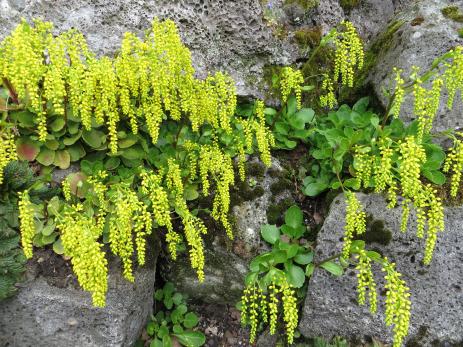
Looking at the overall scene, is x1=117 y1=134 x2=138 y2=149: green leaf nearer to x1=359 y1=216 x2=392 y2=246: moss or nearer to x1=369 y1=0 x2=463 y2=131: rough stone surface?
x1=359 y1=216 x2=392 y2=246: moss

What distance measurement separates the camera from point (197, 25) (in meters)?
4.73

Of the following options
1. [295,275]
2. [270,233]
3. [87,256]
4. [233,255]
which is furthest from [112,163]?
[295,275]

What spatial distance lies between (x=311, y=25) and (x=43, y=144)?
3416 mm

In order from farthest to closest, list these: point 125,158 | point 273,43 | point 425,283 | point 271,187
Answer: point 273,43 → point 271,187 → point 125,158 → point 425,283

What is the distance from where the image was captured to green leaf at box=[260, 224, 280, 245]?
4.23 meters

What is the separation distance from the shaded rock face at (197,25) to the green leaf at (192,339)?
2623 mm

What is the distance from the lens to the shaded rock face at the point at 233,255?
14.2ft

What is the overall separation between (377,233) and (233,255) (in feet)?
4.68

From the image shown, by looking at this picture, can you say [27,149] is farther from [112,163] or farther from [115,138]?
[115,138]

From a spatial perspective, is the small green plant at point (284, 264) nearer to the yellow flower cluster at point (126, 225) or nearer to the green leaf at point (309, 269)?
the green leaf at point (309, 269)

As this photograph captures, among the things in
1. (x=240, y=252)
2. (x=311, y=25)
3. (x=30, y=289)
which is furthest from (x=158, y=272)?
(x=311, y=25)

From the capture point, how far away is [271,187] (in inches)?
180

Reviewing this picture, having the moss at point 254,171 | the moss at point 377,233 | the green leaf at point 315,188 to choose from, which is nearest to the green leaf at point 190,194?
the moss at point 254,171

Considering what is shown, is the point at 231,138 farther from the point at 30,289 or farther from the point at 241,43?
the point at 30,289
